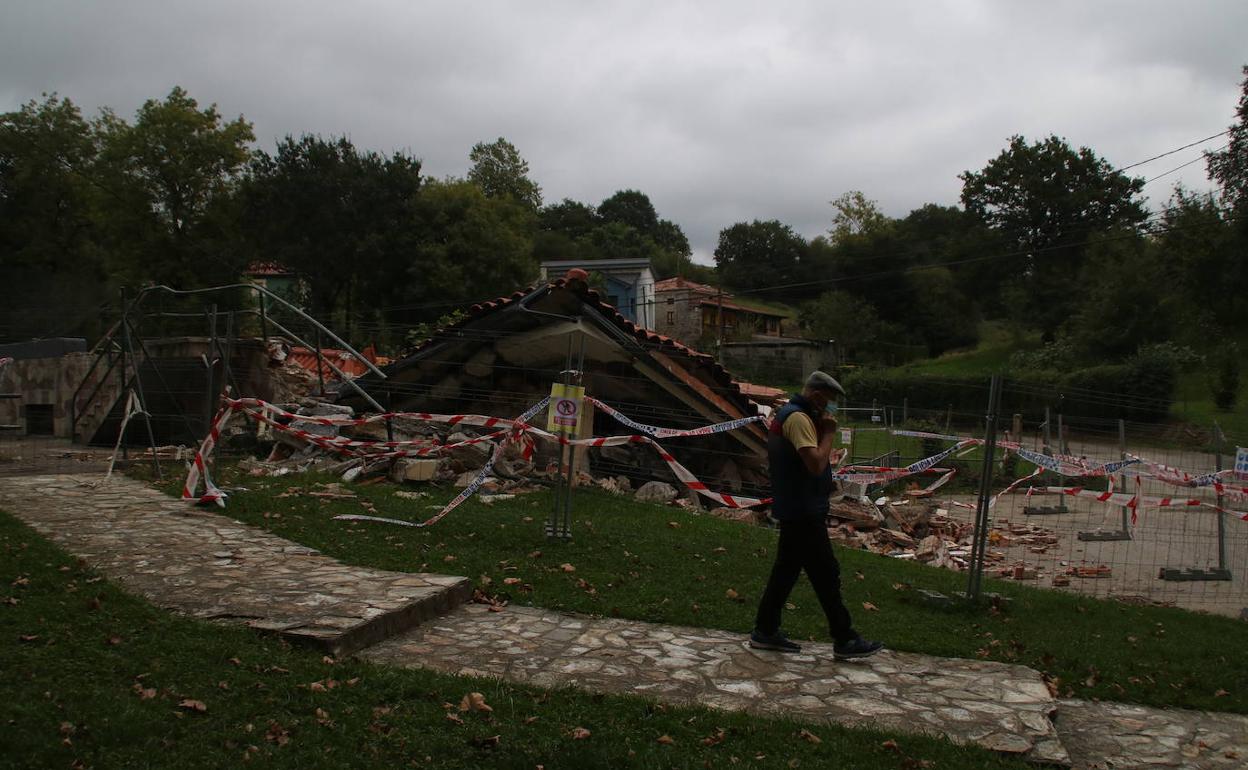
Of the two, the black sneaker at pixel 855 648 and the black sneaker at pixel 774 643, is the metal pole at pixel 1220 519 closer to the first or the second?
the black sneaker at pixel 855 648

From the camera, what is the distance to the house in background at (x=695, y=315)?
5334cm

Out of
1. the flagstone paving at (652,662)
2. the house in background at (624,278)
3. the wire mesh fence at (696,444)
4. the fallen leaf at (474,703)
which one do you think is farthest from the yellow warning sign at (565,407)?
the house in background at (624,278)

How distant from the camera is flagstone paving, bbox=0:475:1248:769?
15.2ft

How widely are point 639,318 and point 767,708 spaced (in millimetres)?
47609

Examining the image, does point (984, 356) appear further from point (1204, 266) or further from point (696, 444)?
point (696, 444)

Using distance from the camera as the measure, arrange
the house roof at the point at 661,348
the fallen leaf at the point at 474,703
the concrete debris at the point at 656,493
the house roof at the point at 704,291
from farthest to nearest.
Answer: the house roof at the point at 704,291
the house roof at the point at 661,348
the concrete debris at the point at 656,493
the fallen leaf at the point at 474,703

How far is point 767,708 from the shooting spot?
15.3 feet

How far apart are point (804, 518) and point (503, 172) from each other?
6338 cm

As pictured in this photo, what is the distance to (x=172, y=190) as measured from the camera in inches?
1614

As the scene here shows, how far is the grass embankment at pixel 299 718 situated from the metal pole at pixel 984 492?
3280mm

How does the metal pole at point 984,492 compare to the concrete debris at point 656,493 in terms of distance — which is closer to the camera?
the metal pole at point 984,492

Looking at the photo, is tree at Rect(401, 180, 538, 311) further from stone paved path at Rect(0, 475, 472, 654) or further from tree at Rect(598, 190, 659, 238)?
tree at Rect(598, 190, 659, 238)

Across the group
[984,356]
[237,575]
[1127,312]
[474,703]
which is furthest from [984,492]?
[984,356]

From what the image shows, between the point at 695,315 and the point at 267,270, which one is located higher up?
the point at 267,270
